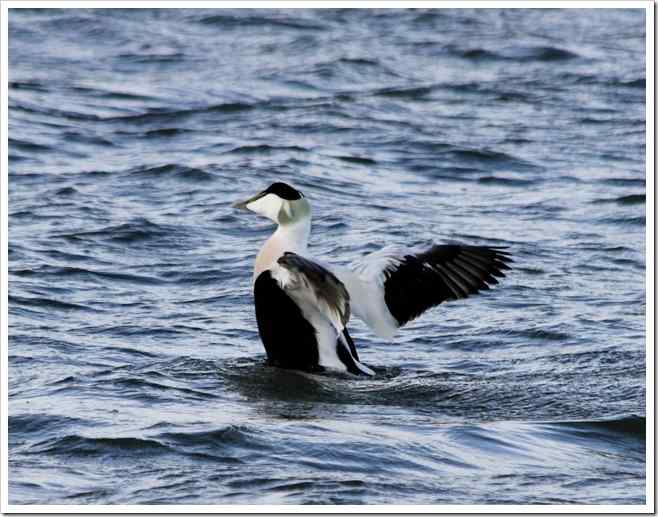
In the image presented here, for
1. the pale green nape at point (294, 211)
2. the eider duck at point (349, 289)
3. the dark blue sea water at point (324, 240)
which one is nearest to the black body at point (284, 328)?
the eider duck at point (349, 289)

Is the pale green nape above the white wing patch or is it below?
above

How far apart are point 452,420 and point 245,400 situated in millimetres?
1101

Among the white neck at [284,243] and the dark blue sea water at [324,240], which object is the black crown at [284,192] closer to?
the white neck at [284,243]

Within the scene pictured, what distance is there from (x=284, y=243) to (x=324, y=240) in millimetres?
3460

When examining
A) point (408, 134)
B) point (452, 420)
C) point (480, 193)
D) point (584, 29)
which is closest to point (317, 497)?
point (452, 420)

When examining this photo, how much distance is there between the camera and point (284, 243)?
25.7ft

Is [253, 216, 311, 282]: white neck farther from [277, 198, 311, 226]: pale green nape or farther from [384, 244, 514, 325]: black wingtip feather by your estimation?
[384, 244, 514, 325]: black wingtip feather

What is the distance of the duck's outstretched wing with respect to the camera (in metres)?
7.62

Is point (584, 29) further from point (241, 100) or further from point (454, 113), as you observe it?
point (241, 100)

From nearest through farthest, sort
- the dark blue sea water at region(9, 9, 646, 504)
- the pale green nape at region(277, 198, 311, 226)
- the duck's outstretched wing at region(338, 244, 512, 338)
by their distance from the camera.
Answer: the dark blue sea water at region(9, 9, 646, 504) → the duck's outstretched wing at region(338, 244, 512, 338) → the pale green nape at region(277, 198, 311, 226)

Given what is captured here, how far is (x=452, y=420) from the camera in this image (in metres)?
6.86

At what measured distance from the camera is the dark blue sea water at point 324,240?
6.09 m

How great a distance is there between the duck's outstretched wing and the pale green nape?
42 cm

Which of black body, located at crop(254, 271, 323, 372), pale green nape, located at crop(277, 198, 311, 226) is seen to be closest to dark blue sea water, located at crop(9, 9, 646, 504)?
black body, located at crop(254, 271, 323, 372)
